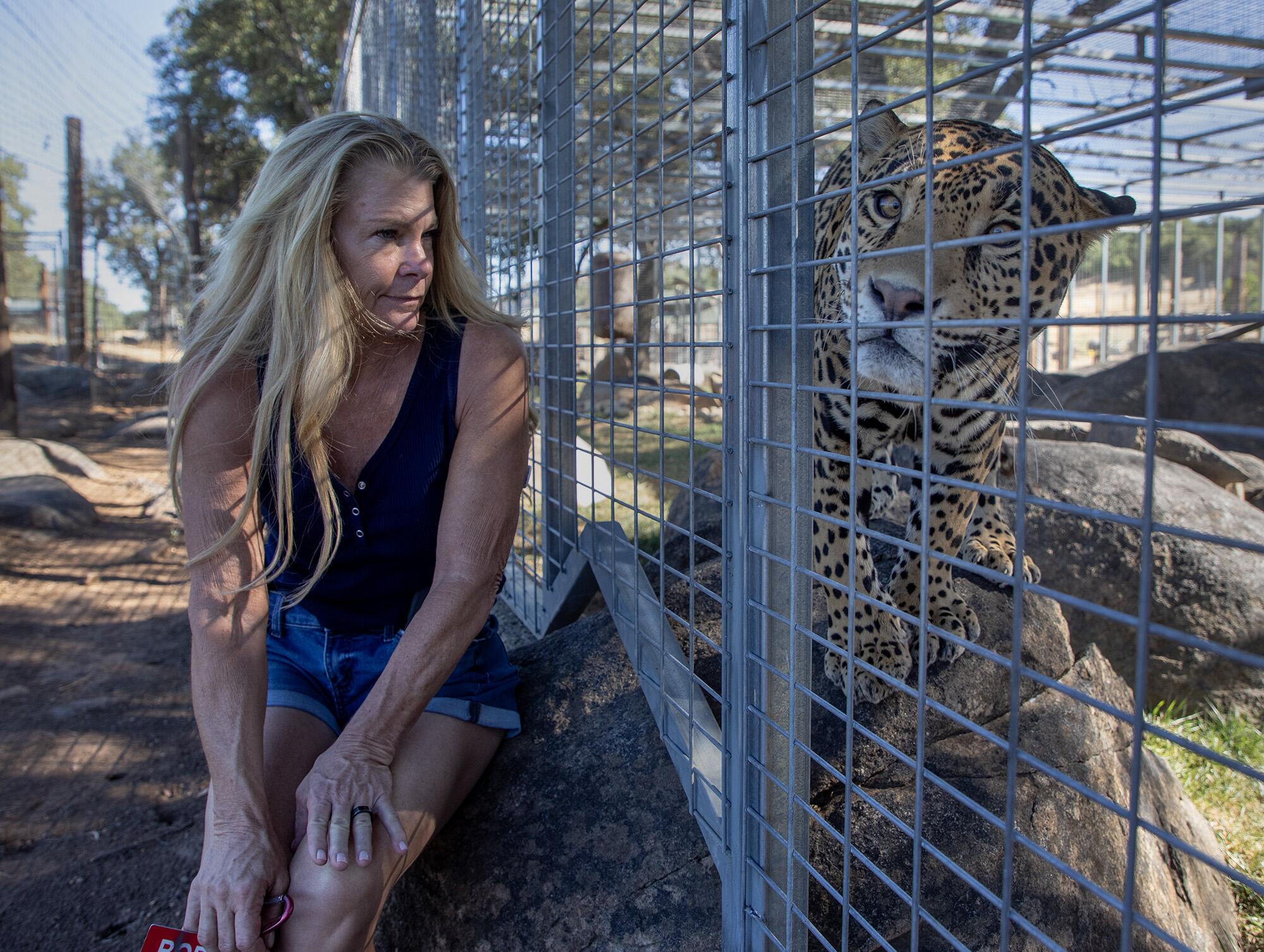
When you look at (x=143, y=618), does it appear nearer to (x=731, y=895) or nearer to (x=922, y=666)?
(x=731, y=895)

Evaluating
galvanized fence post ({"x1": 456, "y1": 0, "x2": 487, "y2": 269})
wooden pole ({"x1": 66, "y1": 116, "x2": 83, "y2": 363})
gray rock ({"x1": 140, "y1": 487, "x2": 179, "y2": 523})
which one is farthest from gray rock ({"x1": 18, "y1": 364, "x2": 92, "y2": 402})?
galvanized fence post ({"x1": 456, "y1": 0, "x2": 487, "y2": 269})

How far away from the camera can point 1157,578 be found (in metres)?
4.06

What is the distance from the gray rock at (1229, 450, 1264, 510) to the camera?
6125 millimetres

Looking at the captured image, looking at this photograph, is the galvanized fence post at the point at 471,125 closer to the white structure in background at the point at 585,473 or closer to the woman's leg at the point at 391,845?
the white structure in background at the point at 585,473

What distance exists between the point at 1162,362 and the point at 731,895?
778 cm

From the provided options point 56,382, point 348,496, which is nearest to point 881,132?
point 348,496

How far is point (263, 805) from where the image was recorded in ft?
6.57

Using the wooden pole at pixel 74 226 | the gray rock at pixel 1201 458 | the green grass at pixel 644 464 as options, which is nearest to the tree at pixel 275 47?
the wooden pole at pixel 74 226

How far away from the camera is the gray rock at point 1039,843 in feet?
6.73

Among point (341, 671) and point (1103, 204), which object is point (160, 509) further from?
point (1103, 204)

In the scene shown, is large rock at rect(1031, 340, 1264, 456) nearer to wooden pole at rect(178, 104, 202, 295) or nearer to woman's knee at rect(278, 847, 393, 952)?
woman's knee at rect(278, 847, 393, 952)

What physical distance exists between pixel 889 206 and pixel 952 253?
366 millimetres

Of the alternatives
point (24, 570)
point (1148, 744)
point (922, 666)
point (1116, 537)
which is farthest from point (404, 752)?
point (24, 570)

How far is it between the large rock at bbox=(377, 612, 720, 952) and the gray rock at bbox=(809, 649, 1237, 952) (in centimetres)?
33
